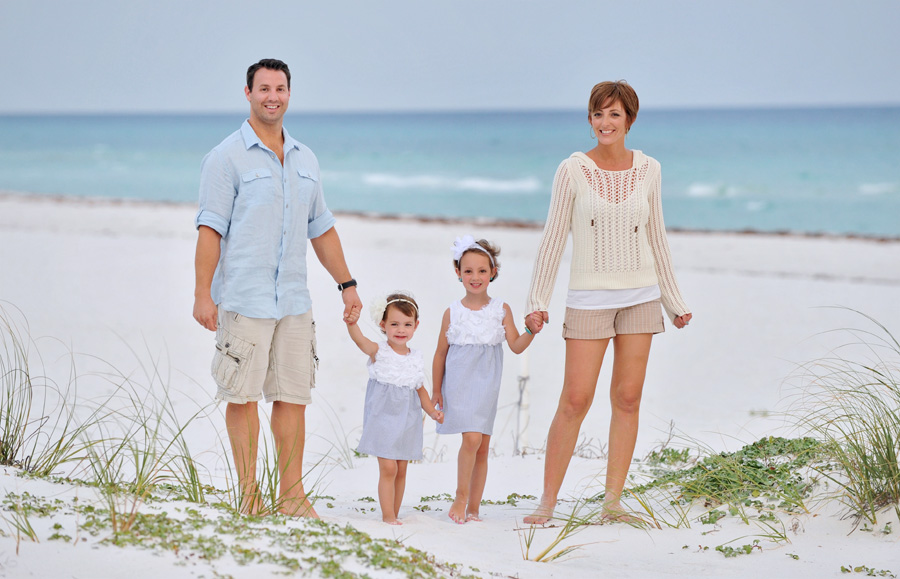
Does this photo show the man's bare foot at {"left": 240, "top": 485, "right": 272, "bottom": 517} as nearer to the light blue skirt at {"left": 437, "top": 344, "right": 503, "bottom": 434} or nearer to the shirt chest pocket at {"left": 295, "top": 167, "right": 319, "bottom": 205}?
the light blue skirt at {"left": 437, "top": 344, "right": 503, "bottom": 434}

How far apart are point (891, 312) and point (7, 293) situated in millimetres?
9595

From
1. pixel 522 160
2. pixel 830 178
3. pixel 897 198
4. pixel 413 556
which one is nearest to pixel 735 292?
pixel 413 556

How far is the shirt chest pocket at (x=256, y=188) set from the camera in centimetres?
349

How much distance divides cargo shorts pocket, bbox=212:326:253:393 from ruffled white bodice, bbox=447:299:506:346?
3.00 ft

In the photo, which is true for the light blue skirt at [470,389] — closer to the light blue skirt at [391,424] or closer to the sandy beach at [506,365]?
the light blue skirt at [391,424]

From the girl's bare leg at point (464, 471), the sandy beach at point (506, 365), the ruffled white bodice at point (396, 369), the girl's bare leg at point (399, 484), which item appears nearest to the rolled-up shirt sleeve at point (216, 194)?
the ruffled white bodice at point (396, 369)

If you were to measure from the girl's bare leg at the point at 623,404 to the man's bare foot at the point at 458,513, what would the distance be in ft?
2.02

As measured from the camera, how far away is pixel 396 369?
3811mm

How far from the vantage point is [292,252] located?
3609 millimetres

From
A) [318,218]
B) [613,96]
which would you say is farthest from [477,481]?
[613,96]

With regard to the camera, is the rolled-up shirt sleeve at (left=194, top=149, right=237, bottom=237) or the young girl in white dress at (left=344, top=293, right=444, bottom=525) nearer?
the rolled-up shirt sleeve at (left=194, top=149, right=237, bottom=237)

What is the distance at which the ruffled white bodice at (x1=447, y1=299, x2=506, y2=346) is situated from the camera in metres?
3.92

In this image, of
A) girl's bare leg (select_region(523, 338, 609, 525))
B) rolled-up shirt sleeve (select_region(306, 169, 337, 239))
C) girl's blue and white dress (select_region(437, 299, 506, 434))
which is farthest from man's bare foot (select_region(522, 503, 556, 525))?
rolled-up shirt sleeve (select_region(306, 169, 337, 239))

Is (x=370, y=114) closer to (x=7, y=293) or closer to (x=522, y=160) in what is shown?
(x=522, y=160)
